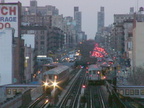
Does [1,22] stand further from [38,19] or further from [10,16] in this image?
[38,19]

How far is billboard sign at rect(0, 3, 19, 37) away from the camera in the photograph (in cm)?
4906

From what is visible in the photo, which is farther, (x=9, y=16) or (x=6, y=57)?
(x=9, y=16)

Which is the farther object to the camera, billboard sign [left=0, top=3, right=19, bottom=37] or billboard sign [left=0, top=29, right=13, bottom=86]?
billboard sign [left=0, top=3, right=19, bottom=37]

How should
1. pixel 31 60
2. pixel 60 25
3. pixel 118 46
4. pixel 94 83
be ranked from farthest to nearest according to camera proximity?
pixel 60 25 → pixel 118 46 → pixel 31 60 → pixel 94 83

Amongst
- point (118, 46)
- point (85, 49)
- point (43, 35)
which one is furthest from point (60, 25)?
point (43, 35)

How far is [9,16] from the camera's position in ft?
162

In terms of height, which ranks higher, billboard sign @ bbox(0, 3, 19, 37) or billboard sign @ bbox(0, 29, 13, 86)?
billboard sign @ bbox(0, 3, 19, 37)

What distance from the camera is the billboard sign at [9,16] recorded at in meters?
49.1

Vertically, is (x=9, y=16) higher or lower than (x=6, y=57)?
higher

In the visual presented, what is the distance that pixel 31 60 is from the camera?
60.1 m

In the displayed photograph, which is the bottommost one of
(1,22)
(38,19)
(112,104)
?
(112,104)

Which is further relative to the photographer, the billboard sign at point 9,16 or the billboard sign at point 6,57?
the billboard sign at point 9,16

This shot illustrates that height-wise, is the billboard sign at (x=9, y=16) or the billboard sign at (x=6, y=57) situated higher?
the billboard sign at (x=9, y=16)

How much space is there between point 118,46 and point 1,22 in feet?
246
